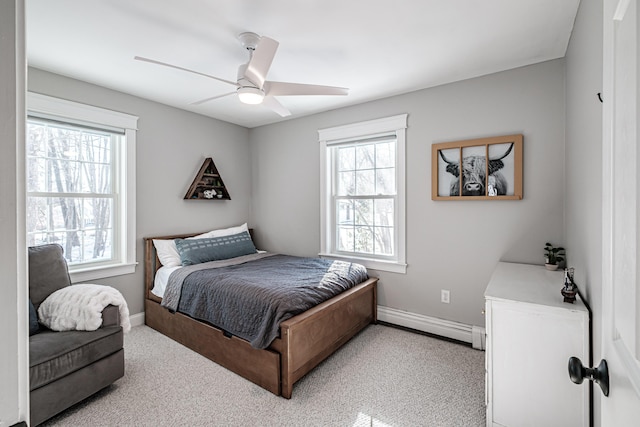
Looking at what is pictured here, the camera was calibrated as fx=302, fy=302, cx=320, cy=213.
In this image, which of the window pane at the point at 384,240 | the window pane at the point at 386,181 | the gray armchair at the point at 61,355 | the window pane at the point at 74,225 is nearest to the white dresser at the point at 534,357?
the window pane at the point at 384,240

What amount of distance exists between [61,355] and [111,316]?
35 centimetres

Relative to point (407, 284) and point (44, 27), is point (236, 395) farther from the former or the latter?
point (44, 27)

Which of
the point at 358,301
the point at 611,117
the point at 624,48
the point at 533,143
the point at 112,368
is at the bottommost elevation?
the point at 112,368

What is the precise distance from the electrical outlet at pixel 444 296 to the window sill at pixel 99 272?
3207mm

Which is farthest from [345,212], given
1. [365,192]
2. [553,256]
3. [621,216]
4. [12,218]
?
[12,218]

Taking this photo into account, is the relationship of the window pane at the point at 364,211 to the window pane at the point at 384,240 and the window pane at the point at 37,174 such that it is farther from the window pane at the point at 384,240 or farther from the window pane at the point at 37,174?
the window pane at the point at 37,174

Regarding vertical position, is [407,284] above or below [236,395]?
above

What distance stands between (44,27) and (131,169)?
1.42 m

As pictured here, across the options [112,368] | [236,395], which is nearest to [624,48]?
[236,395]

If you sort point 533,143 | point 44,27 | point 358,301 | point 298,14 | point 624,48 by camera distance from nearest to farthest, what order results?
1. point 624,48
2. point 298,14
3. point 44,27
4. point 533,143
5. point 358,301

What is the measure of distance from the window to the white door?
247cm

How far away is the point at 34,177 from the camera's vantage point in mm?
2641

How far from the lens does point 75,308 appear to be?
6.69 ft

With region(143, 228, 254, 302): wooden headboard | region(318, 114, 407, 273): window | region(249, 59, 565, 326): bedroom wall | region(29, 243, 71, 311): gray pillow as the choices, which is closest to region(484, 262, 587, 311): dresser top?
region(249, 59, 565, 326): bedroom wall
